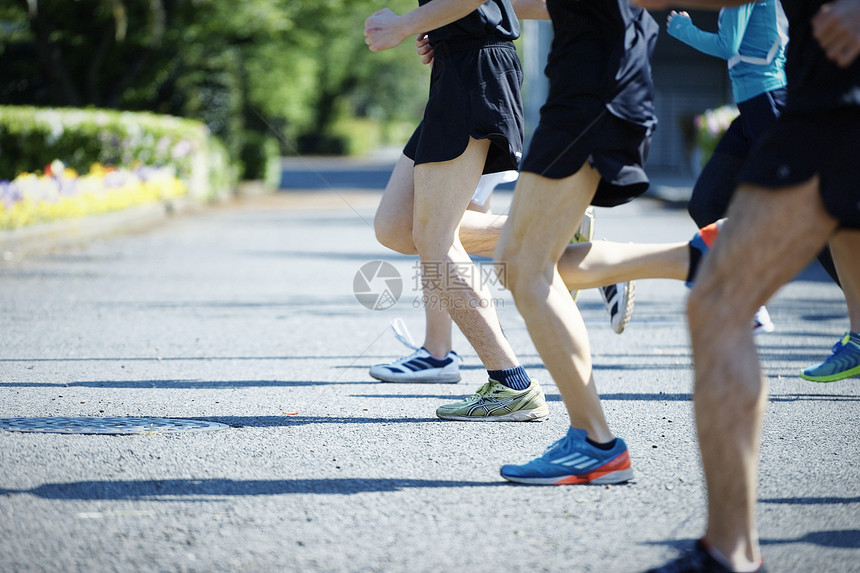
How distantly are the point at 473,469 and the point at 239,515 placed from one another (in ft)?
2.73

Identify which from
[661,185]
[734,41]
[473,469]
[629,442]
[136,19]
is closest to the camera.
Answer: [473,469]

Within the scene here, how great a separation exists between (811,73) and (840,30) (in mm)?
137

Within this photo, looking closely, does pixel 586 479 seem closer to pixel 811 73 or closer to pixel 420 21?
pixel 811 73

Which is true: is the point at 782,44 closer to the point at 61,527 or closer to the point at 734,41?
the point at 734,41

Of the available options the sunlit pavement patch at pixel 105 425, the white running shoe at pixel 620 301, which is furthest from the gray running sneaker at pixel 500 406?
the sunlit pavement patch at pixel 105 425

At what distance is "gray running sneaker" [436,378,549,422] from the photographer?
4160mm

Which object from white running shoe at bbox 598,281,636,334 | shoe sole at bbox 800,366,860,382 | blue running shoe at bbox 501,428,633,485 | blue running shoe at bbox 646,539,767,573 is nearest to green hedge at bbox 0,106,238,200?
white running shoe at bbox 598,281,636,334

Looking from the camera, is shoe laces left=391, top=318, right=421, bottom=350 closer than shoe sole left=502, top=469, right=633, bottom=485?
No

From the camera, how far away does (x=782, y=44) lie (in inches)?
183

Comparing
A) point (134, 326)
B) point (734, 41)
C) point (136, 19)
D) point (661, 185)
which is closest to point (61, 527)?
point (734, 41)

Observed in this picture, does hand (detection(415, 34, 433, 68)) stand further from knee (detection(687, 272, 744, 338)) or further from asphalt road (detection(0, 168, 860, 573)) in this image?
knee (detection(687, 272, 744, 338))

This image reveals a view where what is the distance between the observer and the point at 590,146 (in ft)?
9.86

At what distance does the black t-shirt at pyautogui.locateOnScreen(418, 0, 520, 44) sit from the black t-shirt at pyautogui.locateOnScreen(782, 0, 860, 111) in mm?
1618

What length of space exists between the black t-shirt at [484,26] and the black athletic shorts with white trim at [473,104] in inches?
1.0
